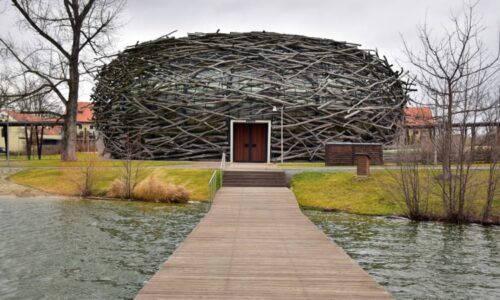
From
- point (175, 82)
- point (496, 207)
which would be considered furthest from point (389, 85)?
point (496, 207)

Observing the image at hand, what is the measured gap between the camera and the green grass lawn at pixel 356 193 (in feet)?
60.5

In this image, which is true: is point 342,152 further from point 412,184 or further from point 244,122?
point 412,184

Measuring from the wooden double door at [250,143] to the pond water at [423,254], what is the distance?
15787mm

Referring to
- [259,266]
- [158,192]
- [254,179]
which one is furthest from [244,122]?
[259,266]

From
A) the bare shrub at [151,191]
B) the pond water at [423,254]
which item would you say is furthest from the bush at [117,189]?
the pond water at [423,254]

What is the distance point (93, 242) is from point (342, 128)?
2215 cm

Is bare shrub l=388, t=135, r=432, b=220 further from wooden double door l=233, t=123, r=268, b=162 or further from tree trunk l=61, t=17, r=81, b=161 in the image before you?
tree trunk l=61, t=17, r=81, b=161

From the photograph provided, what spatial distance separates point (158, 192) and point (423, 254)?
12617 mm

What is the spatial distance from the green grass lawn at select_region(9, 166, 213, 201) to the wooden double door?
8.67 meters

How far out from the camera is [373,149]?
27734 millimetres

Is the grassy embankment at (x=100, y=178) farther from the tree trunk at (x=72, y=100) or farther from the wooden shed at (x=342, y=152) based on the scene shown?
the wooden shed at (x=342, y=152)

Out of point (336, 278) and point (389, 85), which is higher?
point (389, 85)

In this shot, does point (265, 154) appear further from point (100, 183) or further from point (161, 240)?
point (161, 240)

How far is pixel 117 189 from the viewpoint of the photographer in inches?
886
